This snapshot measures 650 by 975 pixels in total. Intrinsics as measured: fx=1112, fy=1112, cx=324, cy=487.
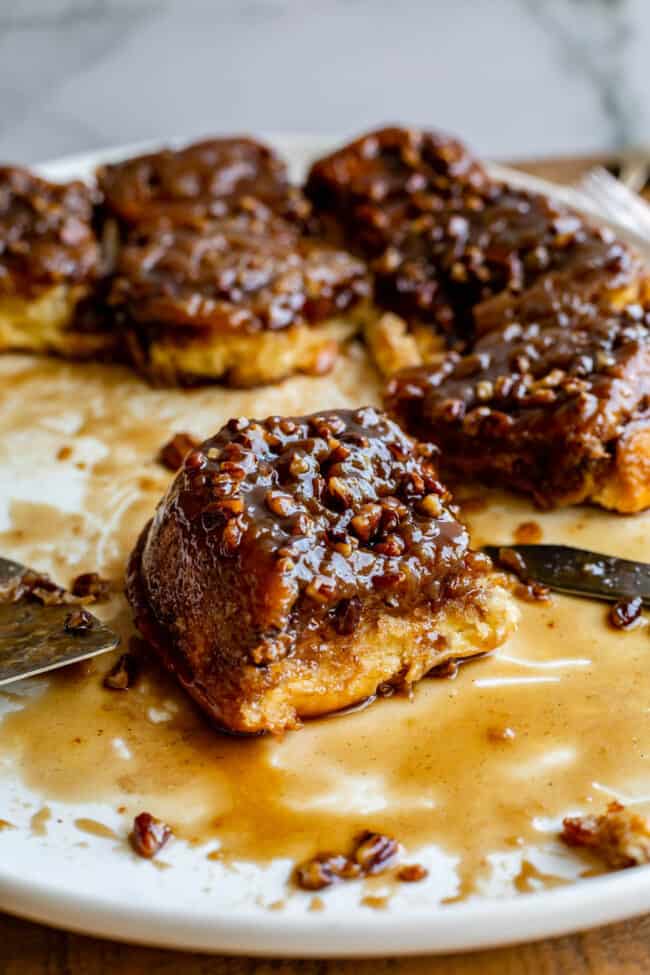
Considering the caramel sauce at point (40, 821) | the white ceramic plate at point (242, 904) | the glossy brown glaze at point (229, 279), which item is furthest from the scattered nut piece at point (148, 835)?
the glossy brown glaze at point (229, 279)

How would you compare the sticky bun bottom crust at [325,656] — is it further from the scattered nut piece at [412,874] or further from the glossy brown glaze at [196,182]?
the glossy brown glaze at [196,182]

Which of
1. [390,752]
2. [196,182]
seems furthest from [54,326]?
[390,752]

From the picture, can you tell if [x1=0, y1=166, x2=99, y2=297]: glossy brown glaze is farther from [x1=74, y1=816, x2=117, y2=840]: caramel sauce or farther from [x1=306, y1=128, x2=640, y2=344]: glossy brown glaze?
[x1=74, y1=816, x2=117, y2=840]: caramel sauce

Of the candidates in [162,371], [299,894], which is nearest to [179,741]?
[299,894]

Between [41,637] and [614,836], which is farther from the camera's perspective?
[41,637]

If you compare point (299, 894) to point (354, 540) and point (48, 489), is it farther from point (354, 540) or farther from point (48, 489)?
point (48, 489)

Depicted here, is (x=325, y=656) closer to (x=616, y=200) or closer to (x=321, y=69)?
(x=616, y=200)

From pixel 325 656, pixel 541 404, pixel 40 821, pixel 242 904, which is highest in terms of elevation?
pixel 541 404
